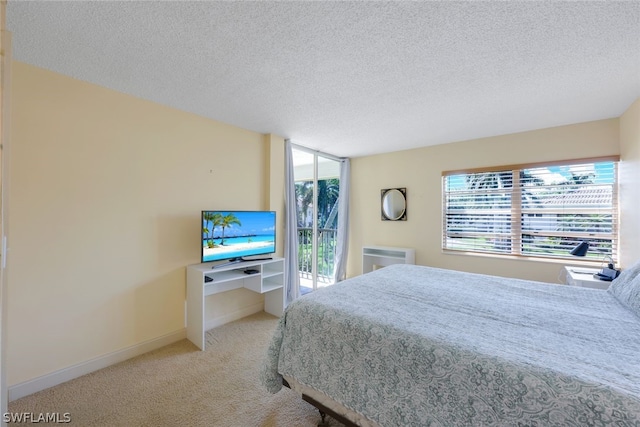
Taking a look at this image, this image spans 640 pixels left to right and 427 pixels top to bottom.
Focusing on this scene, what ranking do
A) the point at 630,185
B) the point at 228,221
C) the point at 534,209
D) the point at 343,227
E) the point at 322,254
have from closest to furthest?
the point at 630,185 → the point at 228,221 → the point at 534,209 → the point at 343,227 → the point at 322,254

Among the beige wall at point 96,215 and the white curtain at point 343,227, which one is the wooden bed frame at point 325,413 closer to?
the beige wall at point 96,215

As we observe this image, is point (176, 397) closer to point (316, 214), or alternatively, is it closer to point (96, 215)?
point (96, 215)

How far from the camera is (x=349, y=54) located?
171cm

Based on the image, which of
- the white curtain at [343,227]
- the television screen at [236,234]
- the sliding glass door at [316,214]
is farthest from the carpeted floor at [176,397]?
the white curtain at [343,227]

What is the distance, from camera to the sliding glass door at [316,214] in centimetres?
439

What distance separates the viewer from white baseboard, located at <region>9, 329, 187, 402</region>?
5.96 ft

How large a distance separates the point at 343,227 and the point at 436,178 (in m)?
1.75

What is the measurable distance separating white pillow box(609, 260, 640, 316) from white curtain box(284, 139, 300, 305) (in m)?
3.05

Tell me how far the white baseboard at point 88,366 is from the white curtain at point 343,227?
2697mm

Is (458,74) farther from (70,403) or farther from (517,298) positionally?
(70,403)

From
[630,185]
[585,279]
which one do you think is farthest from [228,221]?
[630,185]

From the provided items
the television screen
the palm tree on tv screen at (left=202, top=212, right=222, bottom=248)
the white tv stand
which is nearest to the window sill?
the white tv stand

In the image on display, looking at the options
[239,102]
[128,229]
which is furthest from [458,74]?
[128,229]

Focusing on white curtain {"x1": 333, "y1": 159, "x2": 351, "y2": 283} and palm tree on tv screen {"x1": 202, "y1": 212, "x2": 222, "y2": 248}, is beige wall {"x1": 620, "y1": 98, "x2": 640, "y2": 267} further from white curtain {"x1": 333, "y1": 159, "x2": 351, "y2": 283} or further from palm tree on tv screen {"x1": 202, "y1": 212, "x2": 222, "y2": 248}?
palm tree on tv screen {"x1": 202, "y1": 212, "x2": 222, "y2": 248}
